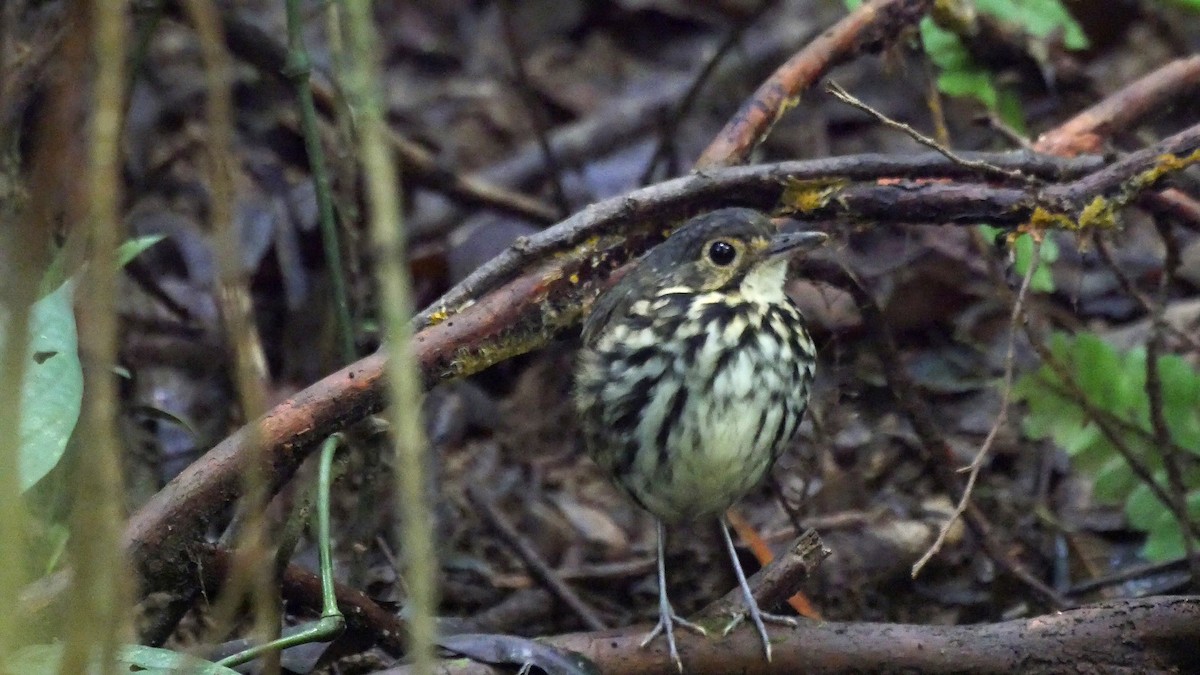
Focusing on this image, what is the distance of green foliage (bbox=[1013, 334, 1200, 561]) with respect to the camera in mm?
3785

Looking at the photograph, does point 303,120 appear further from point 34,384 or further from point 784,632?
point 784,632

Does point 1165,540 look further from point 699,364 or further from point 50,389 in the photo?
point 50,389

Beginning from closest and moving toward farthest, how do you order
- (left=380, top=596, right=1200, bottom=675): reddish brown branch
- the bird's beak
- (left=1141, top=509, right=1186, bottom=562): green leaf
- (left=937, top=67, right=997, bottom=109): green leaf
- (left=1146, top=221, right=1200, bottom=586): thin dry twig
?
(left=380, top=596, right=1200, bottom=675): reddish brown branch, the bird's beak, (left=1146, top=221, right=1200, bottom=586): thin dry twig, (left=1141, top=509, right=1186, bottom=562): green leaf, (left=937, top=67, right=997, bottom=109): green leaf

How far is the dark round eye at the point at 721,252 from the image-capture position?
335 centimetres

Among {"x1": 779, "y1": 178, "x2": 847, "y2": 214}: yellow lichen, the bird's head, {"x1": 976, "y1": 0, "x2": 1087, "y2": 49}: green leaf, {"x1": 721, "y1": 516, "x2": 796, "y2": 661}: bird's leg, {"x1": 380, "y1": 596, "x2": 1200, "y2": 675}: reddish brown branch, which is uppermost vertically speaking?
{"x1": 976, "y1": 0, "x2": 1087, "y2": 49}: green leaf

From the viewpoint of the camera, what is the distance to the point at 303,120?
12.1 ft

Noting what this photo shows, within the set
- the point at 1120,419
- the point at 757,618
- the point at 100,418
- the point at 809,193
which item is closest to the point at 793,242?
the point at 809,193

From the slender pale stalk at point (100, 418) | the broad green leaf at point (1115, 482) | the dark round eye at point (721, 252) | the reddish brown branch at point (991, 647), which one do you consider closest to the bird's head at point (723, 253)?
the dark round eye at point (721, 252)

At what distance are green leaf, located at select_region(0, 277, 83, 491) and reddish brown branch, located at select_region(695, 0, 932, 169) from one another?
1695mm

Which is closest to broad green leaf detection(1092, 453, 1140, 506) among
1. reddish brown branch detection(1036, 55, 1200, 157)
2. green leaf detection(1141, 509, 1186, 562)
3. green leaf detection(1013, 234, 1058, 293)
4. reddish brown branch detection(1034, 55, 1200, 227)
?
green leaf detection(1141, 509, 1186, 562)

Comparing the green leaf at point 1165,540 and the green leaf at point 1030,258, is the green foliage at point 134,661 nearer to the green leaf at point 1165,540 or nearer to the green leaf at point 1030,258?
the green leaf at point 1030,258

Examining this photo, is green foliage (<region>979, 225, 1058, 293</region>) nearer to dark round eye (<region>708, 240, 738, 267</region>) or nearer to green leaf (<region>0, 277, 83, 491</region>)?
dark round eye (<region>708, 240, 738, 267</region>)

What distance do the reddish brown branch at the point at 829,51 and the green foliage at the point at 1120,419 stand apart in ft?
3.31

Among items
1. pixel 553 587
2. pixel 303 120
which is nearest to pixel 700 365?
pixel 553 587
